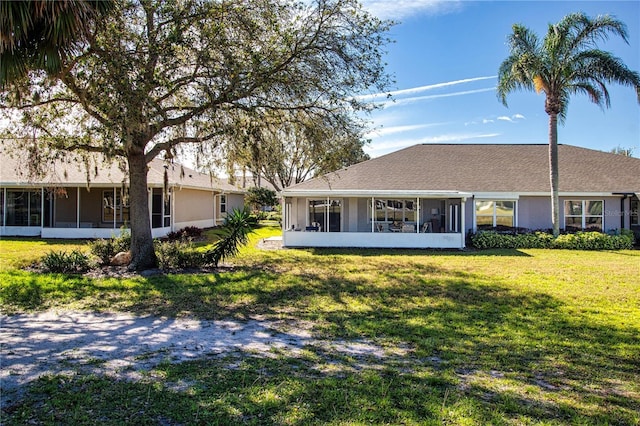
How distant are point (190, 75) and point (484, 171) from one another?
17256 mm

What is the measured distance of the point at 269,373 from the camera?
183 inches

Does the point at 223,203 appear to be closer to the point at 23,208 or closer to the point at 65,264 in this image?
the point at 23,208

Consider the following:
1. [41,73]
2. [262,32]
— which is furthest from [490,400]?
[41,73]

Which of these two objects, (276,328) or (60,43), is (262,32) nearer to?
(60,43)

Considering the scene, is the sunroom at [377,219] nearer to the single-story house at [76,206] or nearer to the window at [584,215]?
the window at [584,215]

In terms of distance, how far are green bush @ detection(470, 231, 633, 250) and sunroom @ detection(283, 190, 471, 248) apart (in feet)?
4.11

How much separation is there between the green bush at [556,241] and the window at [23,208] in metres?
22.6

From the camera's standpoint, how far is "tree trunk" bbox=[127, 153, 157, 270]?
12.1m

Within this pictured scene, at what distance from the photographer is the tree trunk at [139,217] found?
12.1m

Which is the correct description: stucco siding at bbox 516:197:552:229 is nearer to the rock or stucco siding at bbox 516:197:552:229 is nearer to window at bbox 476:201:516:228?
window at bbox 476:201:516:228

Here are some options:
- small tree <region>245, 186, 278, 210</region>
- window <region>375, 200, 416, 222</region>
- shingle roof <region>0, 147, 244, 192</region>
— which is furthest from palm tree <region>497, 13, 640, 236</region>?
small tree <region>245, 186, 278, 210</region>

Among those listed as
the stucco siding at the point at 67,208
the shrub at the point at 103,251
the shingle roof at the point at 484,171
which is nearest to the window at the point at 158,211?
the stucco siding at the point at 67,208

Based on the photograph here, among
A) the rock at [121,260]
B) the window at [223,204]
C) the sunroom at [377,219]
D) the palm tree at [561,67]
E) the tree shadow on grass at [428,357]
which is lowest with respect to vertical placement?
the tree shadow on grass at [428,357]

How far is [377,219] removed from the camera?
2086 cm
